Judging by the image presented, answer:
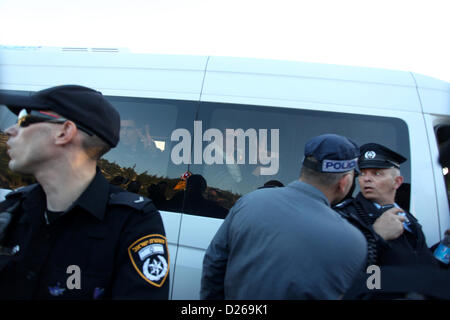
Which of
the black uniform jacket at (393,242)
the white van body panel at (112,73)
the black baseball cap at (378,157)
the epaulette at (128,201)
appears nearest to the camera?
the epaulette at (128,201)

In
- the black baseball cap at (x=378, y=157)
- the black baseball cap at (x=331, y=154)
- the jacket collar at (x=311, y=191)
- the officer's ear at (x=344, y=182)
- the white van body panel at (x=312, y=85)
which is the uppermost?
the white van body panel at (x=312, y=85)

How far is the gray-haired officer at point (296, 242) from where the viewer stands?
104 centimetres

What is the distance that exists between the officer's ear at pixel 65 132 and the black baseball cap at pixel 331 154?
1.12 m

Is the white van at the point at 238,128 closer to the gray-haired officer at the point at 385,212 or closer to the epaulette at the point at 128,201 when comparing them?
the gray-haired officer at the point at 385,212

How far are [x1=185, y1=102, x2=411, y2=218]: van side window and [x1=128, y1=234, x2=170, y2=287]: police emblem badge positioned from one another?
91 cm

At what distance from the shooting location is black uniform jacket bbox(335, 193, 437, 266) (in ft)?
4.76

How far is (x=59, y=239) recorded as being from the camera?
1.05 meters

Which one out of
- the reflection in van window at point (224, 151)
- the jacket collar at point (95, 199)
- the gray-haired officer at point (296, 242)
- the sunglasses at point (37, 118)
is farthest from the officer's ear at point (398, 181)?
the sunglasses at point (37, 118)

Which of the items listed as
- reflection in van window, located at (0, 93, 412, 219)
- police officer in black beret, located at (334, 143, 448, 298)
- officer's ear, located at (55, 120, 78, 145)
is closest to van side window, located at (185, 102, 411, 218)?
reflection in van window, located at (0, 93, 412, 219)

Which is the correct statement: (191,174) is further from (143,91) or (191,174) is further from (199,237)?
(143,91)
